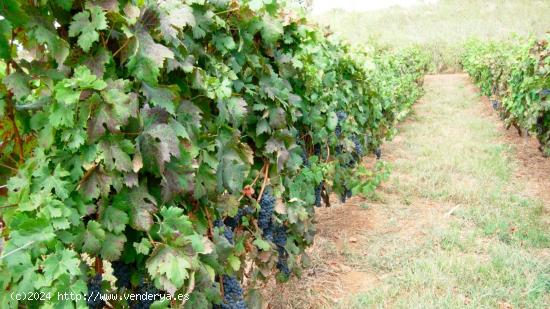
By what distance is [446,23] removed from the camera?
3491cm

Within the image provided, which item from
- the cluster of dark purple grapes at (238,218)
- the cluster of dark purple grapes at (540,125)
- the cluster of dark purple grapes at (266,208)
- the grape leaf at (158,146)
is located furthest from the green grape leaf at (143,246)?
the cluster of dark purple grapes at (540,125)

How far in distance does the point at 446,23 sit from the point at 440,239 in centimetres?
3364

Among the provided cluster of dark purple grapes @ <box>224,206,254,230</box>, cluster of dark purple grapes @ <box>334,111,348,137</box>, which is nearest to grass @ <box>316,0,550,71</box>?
cluster of dark purple grapes @ <box>334,111,348,137</box>

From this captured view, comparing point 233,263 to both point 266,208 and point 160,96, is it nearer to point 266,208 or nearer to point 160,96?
point 266,208

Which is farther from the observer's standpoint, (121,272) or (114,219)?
(121,272)

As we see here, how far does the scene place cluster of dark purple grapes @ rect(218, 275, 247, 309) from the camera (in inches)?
88.6

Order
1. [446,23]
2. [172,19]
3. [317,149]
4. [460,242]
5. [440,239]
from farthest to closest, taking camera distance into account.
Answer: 1. [446,23]
2. [440,239]
3. [460,242]
4. [317,149]
5. [172,19]

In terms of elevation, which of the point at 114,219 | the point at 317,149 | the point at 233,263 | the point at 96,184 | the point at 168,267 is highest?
the point at 96,184

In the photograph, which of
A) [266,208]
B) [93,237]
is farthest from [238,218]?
[93,237]

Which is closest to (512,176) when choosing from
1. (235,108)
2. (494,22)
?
(235,108)

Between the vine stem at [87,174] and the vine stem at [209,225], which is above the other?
the vine stem at [87,174]

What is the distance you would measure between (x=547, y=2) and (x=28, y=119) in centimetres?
4304

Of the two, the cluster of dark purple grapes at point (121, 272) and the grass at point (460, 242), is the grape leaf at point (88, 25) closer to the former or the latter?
the cluster of dark purple grapes at point (121, 272)

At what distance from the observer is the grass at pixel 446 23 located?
29.1 m
